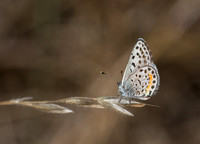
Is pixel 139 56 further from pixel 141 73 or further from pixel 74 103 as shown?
pixel 74 103

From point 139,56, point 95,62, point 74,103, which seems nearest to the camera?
point 74,103

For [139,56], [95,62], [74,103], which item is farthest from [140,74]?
[95,62]

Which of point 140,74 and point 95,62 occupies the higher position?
point 95,62

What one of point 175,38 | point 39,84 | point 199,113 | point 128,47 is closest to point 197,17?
point 175,38

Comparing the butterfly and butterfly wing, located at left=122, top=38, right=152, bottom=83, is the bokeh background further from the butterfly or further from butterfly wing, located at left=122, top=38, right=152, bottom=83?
butterfly wing, located at left=122, top=38, right=152, bottom=83

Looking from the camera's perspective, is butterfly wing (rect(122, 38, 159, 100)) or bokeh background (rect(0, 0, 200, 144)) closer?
butterfly wing (rect(122, 38, 159, 100))

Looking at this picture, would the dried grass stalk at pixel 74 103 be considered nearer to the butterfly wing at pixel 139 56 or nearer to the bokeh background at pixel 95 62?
the butterfly wing at pixel 139 56

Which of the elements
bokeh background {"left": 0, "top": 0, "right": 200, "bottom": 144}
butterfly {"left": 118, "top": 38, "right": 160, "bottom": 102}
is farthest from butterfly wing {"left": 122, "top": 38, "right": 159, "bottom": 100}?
bokeh background {"left": 0, "top": 0, "right": 200, "bottom": 144}

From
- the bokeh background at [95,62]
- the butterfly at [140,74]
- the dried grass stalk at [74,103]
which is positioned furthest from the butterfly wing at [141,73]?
the bokeh background at [95,62]
